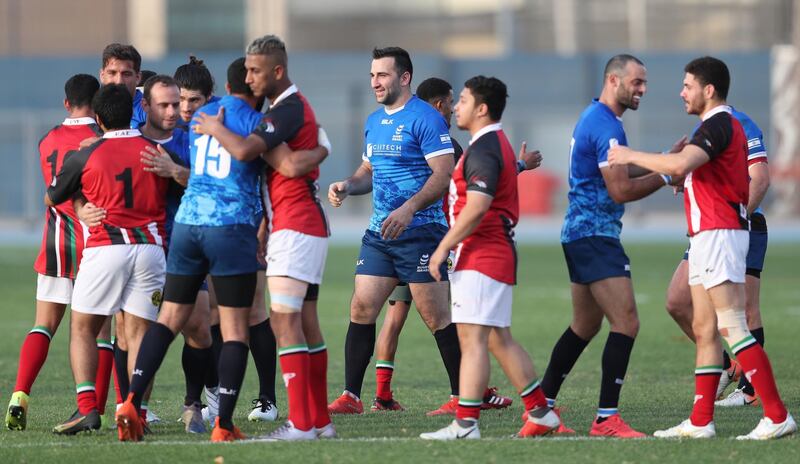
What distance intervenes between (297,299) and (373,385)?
3.31m

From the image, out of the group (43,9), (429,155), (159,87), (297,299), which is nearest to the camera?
(297,299)

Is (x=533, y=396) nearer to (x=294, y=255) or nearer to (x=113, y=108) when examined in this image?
(x=294, y=255)

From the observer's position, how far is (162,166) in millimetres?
7375

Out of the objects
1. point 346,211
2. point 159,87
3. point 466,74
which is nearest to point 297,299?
point 159,87

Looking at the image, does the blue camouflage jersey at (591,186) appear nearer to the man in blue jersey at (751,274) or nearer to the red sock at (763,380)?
the red sock at (763,380)

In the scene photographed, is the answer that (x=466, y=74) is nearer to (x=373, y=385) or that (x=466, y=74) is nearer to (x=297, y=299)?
(x=373, y=385)

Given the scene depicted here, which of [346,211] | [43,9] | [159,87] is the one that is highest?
[43,9]

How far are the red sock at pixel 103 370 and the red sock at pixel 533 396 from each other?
270cm

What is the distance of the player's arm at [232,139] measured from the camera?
681cm

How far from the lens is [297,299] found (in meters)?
7.11

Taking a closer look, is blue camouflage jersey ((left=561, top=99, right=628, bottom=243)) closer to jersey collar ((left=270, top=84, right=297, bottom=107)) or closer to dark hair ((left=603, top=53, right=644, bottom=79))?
dark hair ((left=603, top=53, right=644, bottom=79))

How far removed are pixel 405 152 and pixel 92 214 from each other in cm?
235

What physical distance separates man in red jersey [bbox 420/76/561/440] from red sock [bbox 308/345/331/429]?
0.69 m

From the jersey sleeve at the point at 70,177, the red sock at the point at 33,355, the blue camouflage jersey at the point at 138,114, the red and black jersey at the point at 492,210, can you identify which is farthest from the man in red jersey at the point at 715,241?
the red sock at the point at 33,355
